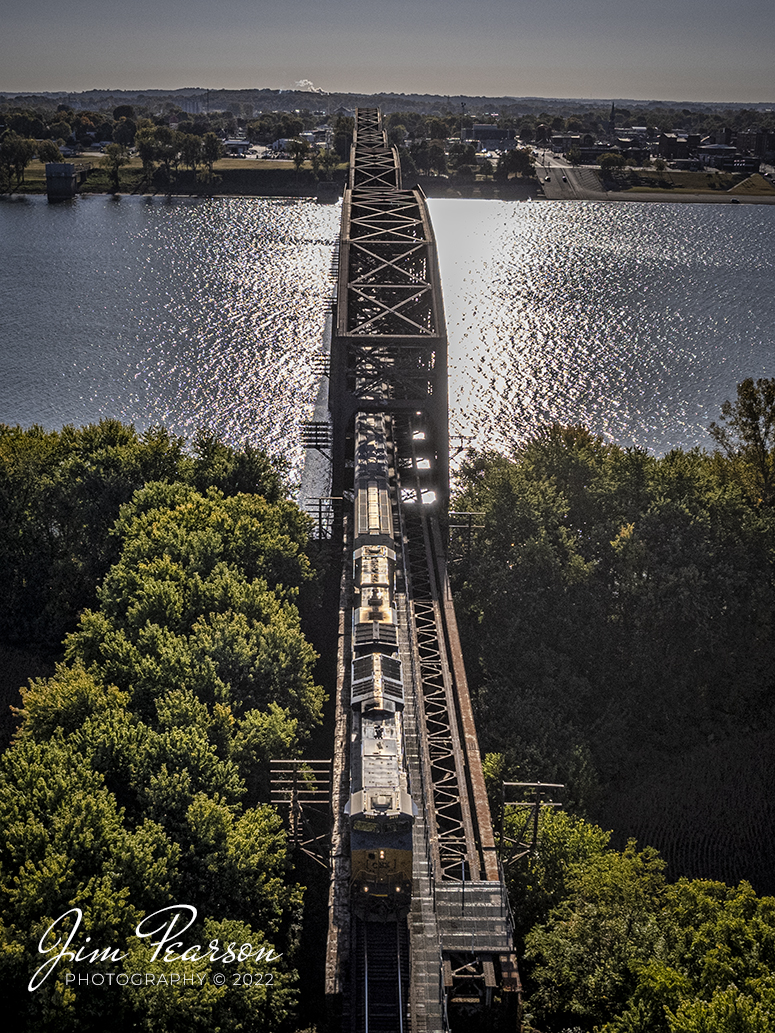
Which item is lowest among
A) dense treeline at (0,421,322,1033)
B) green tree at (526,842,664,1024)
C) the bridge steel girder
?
green tree at (526,842,664,1024)

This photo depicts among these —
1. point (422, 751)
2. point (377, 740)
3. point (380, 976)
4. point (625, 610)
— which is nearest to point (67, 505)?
point (422, 751)

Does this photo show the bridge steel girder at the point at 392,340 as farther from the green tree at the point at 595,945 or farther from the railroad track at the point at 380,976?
the railroad track at the point at 380,976

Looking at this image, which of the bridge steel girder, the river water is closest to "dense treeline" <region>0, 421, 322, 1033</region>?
the bridge steel girder

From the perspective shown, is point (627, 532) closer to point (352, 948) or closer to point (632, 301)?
point (352, 948)

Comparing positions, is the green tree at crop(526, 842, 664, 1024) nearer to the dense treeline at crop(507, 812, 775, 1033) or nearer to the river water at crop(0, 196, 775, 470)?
the dense treeline at crop(507, 812, 775, 1033)

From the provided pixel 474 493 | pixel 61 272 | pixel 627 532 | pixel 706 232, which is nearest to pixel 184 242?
pixel 61 272

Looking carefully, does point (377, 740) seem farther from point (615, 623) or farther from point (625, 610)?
point (625, 610)
